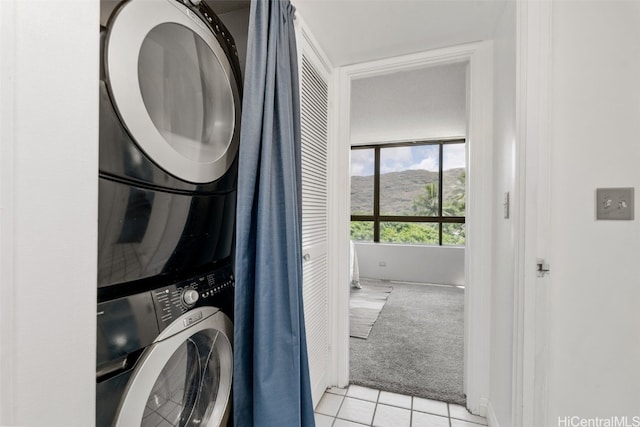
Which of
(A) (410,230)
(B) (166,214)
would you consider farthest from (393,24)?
(A) (410,230)

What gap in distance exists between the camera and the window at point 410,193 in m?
4.75

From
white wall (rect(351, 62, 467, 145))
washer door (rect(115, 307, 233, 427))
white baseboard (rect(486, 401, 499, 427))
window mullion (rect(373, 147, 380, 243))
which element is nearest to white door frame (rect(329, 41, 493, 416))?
white baseboard (rect(486, 401, 499, 427))

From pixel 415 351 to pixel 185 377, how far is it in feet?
6.56

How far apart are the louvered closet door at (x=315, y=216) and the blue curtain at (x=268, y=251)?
0.35 m

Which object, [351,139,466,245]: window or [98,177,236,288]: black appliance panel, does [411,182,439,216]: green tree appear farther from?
[98,177,236,288]: black appliance panel

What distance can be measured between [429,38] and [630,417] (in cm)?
186

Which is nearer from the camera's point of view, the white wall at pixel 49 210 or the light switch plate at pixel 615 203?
the white wall at pixel 49 210

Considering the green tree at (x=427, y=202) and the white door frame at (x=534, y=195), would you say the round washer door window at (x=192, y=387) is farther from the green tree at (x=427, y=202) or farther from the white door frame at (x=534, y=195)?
the green tree at (x=427, y=202)

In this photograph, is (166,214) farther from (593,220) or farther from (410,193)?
(410,193)

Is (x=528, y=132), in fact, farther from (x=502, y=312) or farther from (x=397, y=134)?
(x=397, y=134)

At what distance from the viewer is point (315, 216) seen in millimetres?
1629

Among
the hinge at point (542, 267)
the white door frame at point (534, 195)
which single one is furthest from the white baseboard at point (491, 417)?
the hinge at point (542, 267)

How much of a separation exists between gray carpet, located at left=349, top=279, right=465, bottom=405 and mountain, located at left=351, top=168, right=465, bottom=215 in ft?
6.00

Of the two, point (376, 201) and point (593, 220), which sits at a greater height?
point (376, 201)
